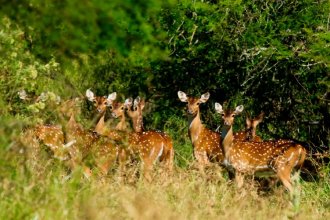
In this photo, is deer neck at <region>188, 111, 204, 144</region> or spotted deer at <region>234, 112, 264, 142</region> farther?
spotted deer at <region>234, 112, 264, 142</region>

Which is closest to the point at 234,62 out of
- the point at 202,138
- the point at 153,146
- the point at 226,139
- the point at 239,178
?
the point at 202,138

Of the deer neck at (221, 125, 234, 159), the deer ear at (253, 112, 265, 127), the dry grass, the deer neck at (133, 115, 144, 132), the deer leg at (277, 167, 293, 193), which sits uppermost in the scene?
the dry grass

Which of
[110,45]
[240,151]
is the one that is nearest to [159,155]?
[240,151]

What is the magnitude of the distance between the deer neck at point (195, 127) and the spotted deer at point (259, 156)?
2.19 ft

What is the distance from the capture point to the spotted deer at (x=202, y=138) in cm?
1249

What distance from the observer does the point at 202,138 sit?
1276 cm

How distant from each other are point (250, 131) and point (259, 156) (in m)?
1.48

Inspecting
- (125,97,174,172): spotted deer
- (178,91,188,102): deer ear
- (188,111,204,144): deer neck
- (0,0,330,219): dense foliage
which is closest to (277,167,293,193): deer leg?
(0,0,330,219): dense foliage

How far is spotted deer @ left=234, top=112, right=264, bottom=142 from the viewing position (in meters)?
13.0

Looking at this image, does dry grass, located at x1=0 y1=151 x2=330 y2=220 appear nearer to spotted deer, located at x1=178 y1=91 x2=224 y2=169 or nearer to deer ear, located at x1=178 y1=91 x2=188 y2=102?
spotted deer, located at x1=178 y1=91 x2=224 y2=169

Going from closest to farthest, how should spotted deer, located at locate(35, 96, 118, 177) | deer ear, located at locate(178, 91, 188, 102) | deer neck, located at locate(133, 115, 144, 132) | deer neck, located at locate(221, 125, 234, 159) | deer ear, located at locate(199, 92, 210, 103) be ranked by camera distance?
spotted deer, located at locate(35, 96, 118, 177) → deer neck, located at locate(221, 125, 234, 159) → deer ear, located at locate(199, 92, 210, 103) → deer ear, located at locate(178, 91, 188, 102) → deer neck, located at locate(133, 115, 144, 132)

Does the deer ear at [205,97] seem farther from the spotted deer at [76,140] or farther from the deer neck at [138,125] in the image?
the spotted deer at [76,140]

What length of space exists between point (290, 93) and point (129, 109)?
8.80 feet

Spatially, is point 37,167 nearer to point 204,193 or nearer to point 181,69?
point 204,193
